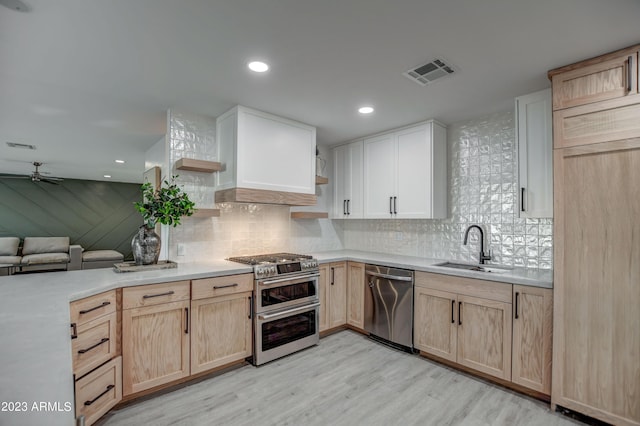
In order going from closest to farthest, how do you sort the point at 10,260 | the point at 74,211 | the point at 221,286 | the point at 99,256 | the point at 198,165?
the point at 221,286 < the point at 198,165 < the point at 10,260 < the point at 99,256 < the point at 74,211

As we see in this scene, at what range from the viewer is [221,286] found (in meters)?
2.56

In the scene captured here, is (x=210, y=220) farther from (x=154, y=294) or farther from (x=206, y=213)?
(x=154, y=294)

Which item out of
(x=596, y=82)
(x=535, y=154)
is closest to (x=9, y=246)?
(x=535, y=154)

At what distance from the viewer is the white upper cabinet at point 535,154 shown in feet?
7.88

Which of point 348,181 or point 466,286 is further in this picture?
point 348,181

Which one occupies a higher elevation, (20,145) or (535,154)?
(20,145)

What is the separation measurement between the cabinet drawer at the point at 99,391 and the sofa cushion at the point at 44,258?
6.07 meters

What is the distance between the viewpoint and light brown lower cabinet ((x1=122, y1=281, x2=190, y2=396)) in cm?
216

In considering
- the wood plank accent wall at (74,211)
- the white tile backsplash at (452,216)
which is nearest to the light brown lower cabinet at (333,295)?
the white tile backsplash at (452,216)

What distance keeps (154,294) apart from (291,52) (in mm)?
1962

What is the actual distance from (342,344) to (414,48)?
2.82 meters

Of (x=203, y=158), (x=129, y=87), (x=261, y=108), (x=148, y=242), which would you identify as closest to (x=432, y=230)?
(x=261, y=108)

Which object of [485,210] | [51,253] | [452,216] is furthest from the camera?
[51,253]

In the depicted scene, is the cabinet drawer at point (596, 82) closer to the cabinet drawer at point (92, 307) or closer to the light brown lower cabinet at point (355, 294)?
the light brown lower cabinet at point (355, 294)
